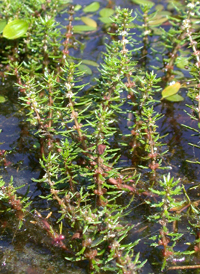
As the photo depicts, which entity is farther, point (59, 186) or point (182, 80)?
point (182, 80)

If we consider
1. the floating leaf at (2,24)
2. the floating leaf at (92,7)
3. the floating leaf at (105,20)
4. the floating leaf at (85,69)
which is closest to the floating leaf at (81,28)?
the floating leaf at (105,20)

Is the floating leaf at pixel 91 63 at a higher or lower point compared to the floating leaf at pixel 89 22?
lower

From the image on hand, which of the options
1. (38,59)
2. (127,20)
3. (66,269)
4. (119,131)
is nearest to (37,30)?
(38,59)

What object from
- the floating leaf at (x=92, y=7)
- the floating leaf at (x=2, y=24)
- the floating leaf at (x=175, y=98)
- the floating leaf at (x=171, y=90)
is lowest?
the floating leaf at (x=175, y=98)

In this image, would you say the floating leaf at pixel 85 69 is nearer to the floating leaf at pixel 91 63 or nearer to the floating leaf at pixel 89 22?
the floating leaf at pixel 91 63

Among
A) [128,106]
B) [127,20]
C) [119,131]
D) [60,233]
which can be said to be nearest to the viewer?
[60,233]

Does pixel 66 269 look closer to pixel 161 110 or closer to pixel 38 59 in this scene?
pixel 161 110

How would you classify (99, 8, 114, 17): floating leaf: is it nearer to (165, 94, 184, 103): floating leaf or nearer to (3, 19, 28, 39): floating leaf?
(3, 19, 28, 39): floating leaf

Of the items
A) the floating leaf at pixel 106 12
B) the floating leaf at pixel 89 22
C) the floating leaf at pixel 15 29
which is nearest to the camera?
the floating leaf at pixel 15 29
